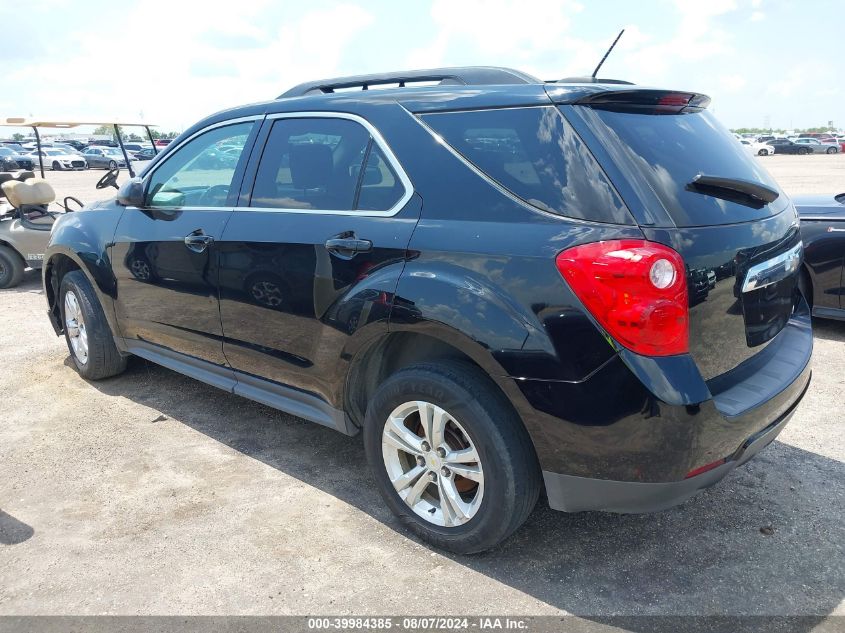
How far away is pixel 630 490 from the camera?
7.77ft

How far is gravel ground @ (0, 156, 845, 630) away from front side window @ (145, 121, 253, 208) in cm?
136

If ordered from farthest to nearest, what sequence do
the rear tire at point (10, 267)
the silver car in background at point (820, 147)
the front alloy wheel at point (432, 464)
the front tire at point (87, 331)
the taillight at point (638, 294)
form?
the silver car in background at point (820, 147) < the rear tire at point (10, 267) < the front tire at point (87, 331) < the front alloy wheel at point (432, 464) < the taillight at point (638, 294)

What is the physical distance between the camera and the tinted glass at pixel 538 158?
2.36 metres

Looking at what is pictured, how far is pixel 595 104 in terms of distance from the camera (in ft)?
8.18

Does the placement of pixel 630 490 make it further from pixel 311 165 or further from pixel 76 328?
pixel 76 328

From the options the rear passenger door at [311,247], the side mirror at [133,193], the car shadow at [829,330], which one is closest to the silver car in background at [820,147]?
the car shadow at [829,330]

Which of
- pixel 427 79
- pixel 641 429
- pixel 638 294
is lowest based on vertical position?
pixel 641 429

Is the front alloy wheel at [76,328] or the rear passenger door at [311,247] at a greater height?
the rear passenger door at [311,247]

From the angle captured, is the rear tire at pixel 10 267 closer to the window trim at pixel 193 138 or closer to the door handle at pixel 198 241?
the window trim at pixel 193 138

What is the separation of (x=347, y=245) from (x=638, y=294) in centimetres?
125

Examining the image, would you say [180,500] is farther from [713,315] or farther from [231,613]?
[713,315]

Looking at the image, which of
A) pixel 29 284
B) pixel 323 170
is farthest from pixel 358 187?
pixel 29 284

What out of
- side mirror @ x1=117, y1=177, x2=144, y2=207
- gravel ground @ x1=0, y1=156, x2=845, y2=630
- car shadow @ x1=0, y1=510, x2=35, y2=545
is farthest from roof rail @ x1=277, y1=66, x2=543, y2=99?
car shadow @ x1=0, y1=510, x2=35, y2=545

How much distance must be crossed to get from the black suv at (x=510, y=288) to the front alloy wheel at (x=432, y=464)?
1cm
